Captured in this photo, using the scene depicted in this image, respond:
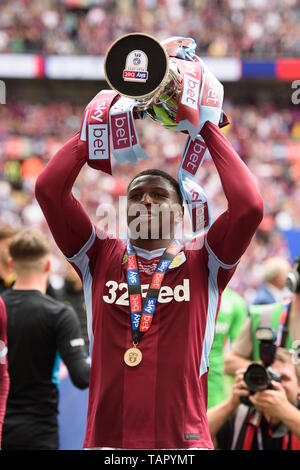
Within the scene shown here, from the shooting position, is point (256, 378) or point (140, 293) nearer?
point (140, 293)

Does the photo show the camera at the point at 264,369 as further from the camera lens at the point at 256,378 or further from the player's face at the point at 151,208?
the player's face at the point at 151,208

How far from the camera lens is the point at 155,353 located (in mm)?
2121

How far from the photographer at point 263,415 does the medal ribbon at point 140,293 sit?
1.94 ft

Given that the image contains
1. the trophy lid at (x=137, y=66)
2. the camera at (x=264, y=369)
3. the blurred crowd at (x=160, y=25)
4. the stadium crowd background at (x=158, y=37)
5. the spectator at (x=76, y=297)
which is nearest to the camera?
the trophy lid at (x=137, y=66)

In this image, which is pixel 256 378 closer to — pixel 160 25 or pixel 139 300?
pixel 139 300

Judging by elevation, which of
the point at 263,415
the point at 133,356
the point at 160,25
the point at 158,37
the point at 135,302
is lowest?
the point at 263,415

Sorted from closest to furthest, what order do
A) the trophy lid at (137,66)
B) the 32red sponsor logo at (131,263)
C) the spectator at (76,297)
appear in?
the trophy lid at (137,66) → the 32red sponsor logo at (131,263) → the spectator at (76,297)

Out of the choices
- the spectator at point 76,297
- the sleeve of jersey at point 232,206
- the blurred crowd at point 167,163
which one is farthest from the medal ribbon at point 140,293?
the blurred crowd at point 167,163

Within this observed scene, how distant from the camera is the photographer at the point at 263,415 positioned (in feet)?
8.14

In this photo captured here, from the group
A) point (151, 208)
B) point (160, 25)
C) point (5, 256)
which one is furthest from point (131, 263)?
point (160, 25)

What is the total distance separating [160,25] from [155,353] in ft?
62.4

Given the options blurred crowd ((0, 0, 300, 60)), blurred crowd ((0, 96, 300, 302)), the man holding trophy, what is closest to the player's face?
the man holding trophy

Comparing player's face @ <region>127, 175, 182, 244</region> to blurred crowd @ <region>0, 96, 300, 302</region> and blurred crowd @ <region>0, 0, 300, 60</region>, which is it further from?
blurred crowd @ <region>0, 0, 300, 60</region>
